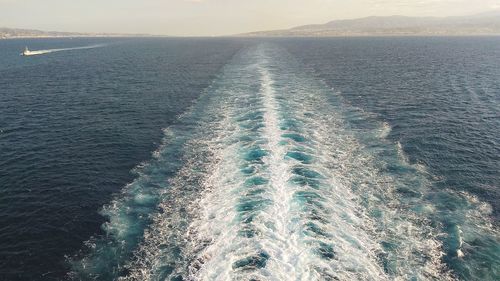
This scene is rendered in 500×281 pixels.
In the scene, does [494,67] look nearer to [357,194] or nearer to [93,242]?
[357,194]

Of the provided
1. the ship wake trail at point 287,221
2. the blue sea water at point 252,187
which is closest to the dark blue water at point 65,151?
the blue sea water at point 252,187

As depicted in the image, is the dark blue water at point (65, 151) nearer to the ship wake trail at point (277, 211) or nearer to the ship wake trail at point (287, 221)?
the ship wake trail at point (277, 211)

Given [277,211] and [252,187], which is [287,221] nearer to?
[277,211]

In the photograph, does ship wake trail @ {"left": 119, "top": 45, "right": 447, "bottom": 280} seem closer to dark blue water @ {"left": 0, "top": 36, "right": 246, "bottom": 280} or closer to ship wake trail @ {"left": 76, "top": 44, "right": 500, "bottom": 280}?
ship wake trail @ {"left": 76, "top": 44, "right": 500, "bottom": 280}

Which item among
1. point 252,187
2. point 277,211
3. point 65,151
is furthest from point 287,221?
point 65,151

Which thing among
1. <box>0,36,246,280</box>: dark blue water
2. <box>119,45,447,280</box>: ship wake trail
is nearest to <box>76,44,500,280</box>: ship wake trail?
<box>119,45,447,280</box>: ship wake trail
